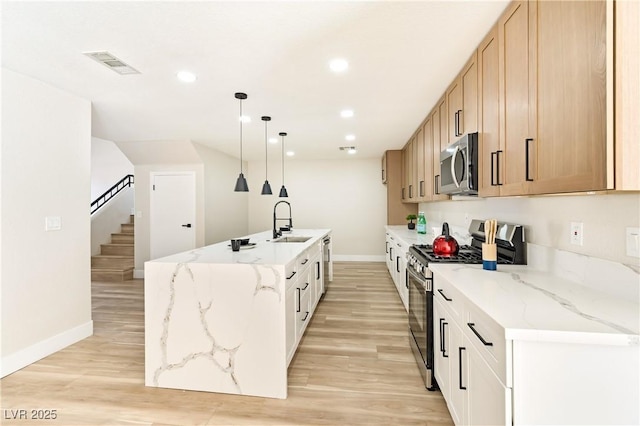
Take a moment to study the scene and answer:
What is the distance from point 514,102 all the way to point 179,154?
5256 mm

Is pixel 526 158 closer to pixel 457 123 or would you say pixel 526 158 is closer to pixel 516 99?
pixel 516 99

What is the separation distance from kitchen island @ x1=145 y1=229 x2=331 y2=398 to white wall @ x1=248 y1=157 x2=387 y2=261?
5016 millimetres

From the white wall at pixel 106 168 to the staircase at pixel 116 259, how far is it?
94.6 inches

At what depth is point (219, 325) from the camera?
2.12 m

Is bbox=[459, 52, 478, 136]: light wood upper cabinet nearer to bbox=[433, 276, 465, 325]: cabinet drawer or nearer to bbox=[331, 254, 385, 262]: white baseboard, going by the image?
bbox=[433, 276, 465, 325]: cabinet drawer

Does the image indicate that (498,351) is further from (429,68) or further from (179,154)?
(179,154)

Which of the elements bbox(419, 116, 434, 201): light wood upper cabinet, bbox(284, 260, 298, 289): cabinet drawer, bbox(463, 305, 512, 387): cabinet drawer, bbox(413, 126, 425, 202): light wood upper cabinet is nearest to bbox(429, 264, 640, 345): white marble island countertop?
bbox(463, 305, 512, 387): cabinet drawer

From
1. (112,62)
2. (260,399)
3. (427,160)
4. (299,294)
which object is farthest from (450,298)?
(112,62)

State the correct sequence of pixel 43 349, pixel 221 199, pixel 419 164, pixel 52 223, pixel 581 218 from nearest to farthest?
pixel 581 218
pixel 43 349
pixel 52 223
pixel 419 164
pixel 221 199

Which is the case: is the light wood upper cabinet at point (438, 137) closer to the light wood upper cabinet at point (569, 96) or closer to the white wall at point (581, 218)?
the white wall at point (581, 218)

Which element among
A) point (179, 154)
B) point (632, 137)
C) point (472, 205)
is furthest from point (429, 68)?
point (179, 154)

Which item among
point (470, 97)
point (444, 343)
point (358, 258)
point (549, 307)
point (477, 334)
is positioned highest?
point (470, 97)

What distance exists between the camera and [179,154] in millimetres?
5391

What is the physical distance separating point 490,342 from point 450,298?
0.51 m
